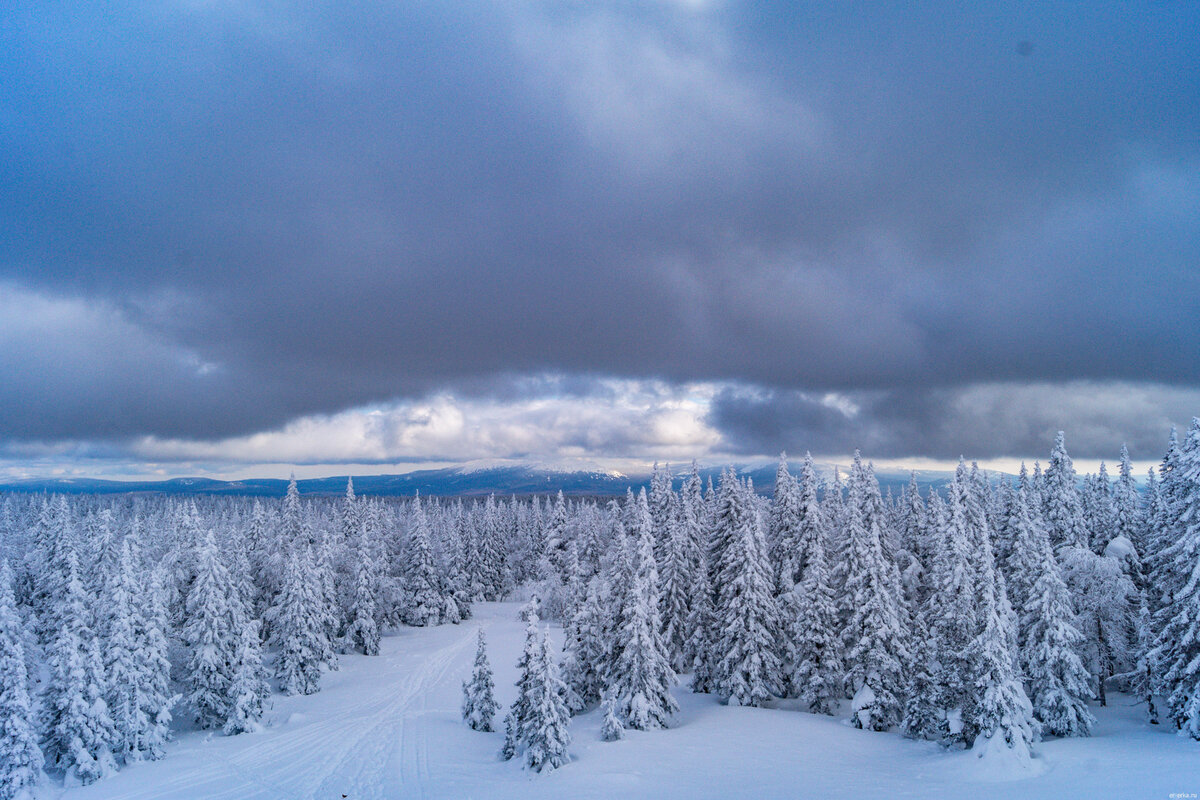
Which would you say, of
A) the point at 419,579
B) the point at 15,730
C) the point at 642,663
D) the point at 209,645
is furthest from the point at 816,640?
the point at 419,579

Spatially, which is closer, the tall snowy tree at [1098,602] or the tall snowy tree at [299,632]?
the tall snowy tree at [1098,602]

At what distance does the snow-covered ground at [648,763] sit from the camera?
23.3 metres

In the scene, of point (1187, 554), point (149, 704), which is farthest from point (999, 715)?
point (149, 704)

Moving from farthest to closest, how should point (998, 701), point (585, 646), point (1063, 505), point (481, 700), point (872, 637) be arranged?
point (1063, 505) < point (585, 646) < point (481, 700) < point (872, 637) < point (998, 701)

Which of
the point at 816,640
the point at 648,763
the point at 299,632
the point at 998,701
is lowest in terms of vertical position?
the point at 299,632

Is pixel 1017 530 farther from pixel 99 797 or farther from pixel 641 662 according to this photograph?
pixel 99 797

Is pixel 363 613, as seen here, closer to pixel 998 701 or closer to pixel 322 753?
pixel 322 753

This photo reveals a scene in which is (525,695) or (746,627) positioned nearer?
(525,695)

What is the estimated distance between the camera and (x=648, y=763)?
28.2m

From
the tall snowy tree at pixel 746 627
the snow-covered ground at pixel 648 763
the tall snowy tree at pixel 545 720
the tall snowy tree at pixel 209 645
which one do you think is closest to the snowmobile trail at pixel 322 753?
the snow-covered ground at pixel 648 763

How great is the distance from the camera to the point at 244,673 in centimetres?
3959

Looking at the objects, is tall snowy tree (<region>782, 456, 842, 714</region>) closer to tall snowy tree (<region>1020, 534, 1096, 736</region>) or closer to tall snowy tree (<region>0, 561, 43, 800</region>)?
tall snowy tree (<region>1020, 534, 1096, 736</region>)

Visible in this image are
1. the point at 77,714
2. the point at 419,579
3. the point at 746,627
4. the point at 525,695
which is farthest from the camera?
the point at 419,579

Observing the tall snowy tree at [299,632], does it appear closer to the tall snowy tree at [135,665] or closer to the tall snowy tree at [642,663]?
the tall snowy tree at [135,665]
